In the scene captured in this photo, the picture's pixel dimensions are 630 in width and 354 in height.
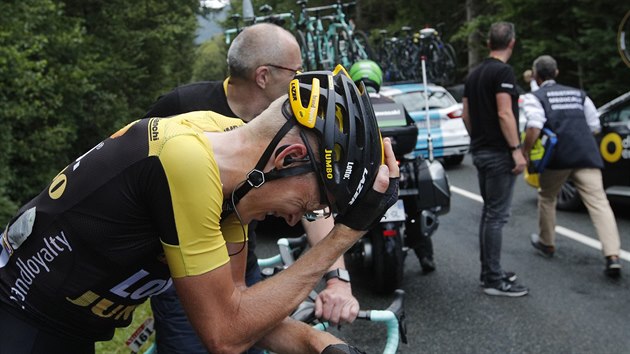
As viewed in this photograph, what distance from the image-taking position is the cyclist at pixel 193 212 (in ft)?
5.28

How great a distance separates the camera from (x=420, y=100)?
12414mm

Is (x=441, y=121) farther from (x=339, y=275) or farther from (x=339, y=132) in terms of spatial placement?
(x=339, y=132)

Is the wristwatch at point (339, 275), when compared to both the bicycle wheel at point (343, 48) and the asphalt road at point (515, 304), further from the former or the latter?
the bicycle wheel at point (343, 48)

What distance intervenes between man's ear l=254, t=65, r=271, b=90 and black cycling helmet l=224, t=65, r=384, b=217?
1.46m

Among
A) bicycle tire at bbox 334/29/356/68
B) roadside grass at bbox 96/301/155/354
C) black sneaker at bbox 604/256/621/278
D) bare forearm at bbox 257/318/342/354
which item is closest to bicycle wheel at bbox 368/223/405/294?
roadside grass at bbox 96/301/155/354

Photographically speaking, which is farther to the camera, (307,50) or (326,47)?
(326,47)

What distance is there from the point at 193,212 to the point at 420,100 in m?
11.2

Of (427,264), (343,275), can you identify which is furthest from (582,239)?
(343,275)

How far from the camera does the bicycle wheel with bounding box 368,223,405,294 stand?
5.16 metres

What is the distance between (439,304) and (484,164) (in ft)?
4.06

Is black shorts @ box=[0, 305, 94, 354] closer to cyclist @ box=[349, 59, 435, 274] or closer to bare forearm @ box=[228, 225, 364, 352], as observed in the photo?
bare forearm @ box=[228, 225, 364, 352]

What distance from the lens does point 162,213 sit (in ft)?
5.23

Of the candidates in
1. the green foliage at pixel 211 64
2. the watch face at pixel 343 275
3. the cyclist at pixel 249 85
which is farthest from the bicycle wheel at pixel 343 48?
the green foliage at pixel 211 64

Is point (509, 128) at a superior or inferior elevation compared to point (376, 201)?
inferior
